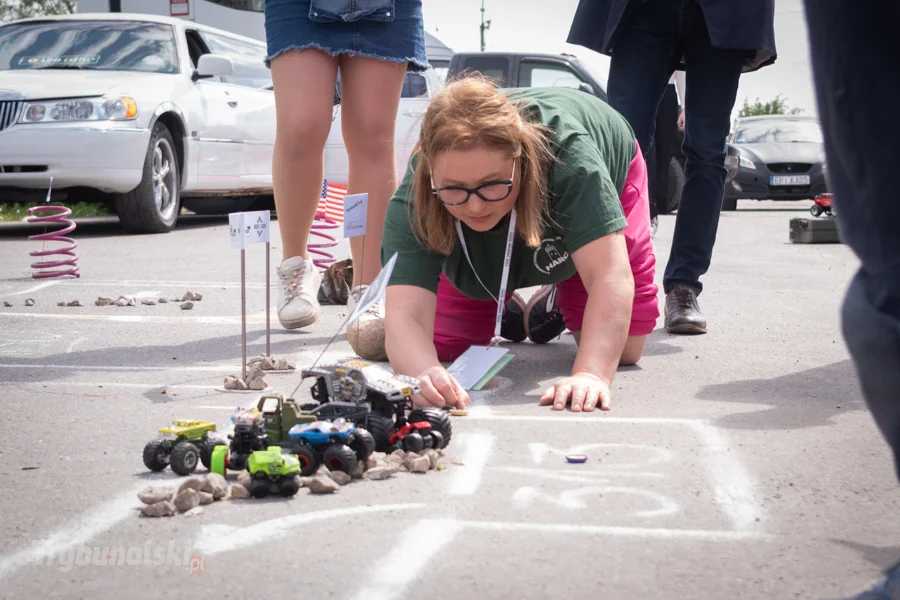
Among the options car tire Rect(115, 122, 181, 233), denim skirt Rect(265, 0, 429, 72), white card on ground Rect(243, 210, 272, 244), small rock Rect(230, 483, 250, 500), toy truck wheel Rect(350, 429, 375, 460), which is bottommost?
car tire Rect(115, 122, 181, 233)

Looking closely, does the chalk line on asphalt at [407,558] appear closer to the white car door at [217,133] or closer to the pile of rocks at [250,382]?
the pile of rocks at [250,382]

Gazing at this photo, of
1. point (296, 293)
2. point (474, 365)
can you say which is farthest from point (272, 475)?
point (296, 293)

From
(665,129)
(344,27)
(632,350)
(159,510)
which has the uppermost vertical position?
(344,27)

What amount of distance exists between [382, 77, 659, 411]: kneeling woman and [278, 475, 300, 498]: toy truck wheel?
0.85 meters

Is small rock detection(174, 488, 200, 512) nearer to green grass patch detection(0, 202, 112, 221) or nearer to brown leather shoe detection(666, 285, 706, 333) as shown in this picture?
brown leather shoe detection(666, 285, 706, 333)

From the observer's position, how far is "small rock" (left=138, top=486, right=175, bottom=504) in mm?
2428

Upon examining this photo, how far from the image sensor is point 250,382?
3.76 meters

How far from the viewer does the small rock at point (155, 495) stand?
7.97ft

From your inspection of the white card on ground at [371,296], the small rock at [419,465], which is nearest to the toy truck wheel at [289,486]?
the small rock at [419,465]

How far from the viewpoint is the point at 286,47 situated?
4.47 meters

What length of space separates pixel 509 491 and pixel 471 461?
284 mm

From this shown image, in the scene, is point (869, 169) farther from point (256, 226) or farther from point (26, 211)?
point (26, 211)

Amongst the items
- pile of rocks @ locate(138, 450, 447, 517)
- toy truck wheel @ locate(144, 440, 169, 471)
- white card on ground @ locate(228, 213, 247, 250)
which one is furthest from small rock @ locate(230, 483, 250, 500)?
white card on ground @ locate(228, 213, 247, 250)

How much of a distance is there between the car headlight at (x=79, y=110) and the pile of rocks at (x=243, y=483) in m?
6.99
